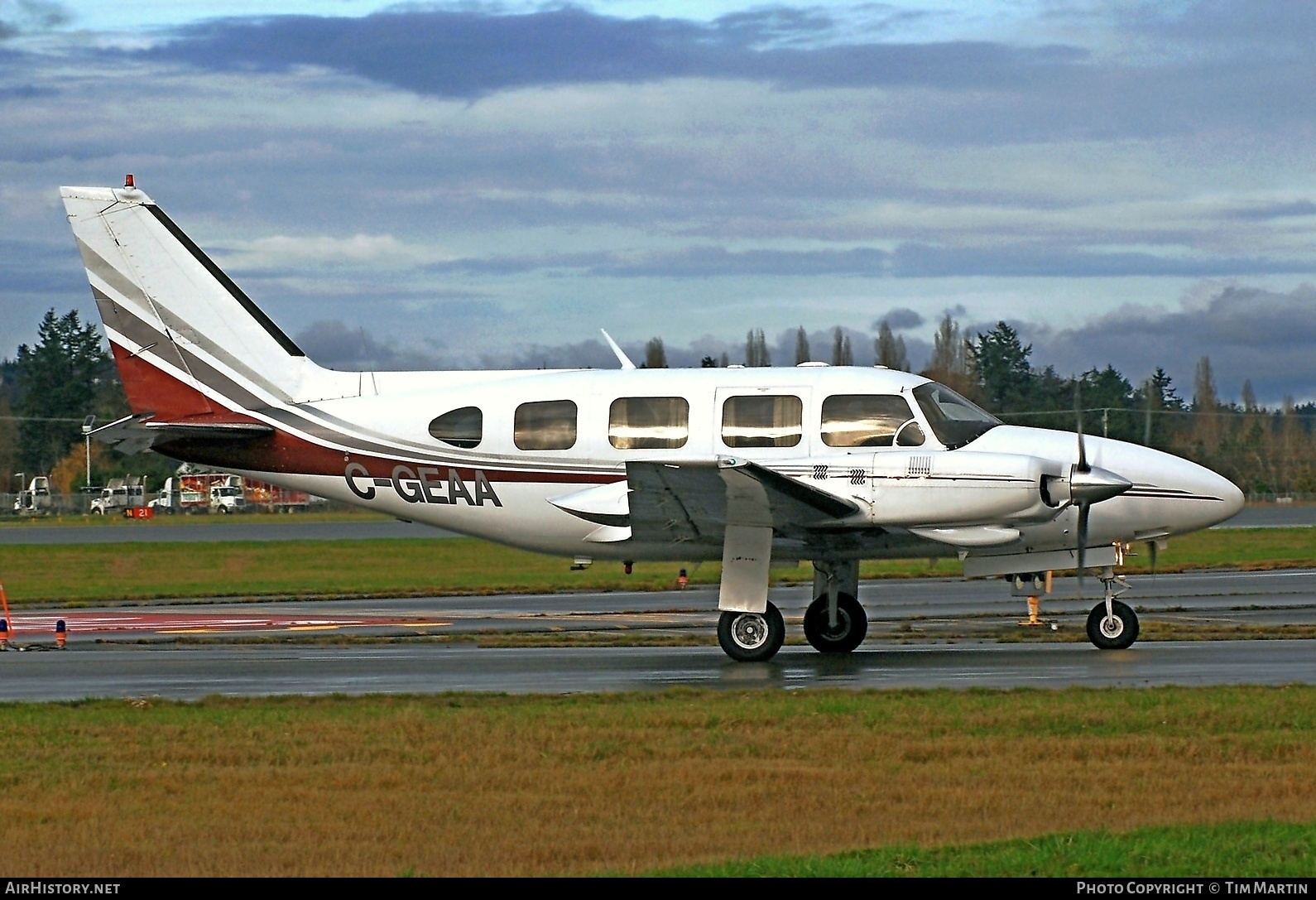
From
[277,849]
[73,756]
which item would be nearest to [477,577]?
[73,756]

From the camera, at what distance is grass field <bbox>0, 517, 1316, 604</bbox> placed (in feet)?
110

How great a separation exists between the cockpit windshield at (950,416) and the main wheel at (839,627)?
2271 millimetres

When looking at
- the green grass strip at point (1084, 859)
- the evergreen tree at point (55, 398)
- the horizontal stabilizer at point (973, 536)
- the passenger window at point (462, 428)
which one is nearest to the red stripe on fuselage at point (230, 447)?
the passenger window at point (462, 428)

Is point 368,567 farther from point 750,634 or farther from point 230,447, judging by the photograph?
point 750,634

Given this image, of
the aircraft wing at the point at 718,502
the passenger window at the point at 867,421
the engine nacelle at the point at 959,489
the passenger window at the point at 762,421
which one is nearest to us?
the aircraft wing at the point at 718,502

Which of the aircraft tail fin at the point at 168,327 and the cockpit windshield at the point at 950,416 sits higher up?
the aircraft tail fin at the point at 168,327

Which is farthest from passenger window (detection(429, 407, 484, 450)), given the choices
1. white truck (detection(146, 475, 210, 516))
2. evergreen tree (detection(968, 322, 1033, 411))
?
white truck (detection(146, 475, 210, 516))

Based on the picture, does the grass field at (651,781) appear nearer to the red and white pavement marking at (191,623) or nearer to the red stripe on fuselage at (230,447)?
the red stripe on fuselage at (230,447)

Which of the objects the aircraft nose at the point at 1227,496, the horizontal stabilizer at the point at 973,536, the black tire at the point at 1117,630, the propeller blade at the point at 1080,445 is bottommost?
the black tire at the point at 1117,630

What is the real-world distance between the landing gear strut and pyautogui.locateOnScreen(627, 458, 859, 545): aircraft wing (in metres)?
3.05

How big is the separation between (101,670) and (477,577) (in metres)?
19.8

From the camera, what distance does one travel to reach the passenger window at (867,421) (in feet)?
55.9

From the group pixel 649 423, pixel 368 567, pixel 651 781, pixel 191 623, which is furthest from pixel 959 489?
pixel 368 567

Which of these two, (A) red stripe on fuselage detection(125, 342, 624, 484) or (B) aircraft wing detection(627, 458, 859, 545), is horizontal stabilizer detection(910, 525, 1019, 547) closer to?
(B) aircraft wing detection(627, 458, 859, 545)
